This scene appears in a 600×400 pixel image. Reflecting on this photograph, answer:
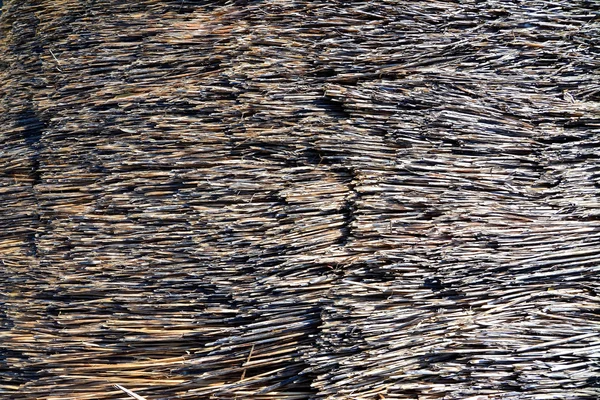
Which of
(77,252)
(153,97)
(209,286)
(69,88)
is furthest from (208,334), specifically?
(69,88)

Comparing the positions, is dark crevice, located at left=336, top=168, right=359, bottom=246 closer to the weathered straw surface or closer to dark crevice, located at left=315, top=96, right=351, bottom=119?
the weathered straw surface

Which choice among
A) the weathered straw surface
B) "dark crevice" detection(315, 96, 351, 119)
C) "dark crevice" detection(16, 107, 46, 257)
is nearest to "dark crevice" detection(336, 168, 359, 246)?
the weathered straw surface

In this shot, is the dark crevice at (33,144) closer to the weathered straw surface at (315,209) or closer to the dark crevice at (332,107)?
the weathered straw surface at (315,209)

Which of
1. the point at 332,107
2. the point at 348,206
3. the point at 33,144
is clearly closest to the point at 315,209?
the point at 348,206

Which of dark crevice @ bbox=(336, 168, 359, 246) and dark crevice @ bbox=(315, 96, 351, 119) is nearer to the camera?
dark crevice @ bbox=(336, 168, 359, 246)

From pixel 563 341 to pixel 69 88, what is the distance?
2.33m

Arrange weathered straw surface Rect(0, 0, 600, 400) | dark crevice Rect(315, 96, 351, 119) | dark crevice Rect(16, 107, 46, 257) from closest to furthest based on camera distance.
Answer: weathered straw surface Rect(0, 0, 600, 400) → dark crevice Rect(315, 96, 351, 119) → dark crevice Rect(16, 107, 46, 257)

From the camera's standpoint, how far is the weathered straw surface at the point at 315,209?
2061 millimetres

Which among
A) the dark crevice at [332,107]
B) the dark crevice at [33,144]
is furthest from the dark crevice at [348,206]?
the dark crevice at [33,144]

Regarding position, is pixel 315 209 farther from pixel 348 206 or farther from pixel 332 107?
pixel 332 107

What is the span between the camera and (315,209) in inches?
86.4

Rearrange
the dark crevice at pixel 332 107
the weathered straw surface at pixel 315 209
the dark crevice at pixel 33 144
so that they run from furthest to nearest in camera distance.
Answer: the dark crevice at pixel 33 144 → the dark crevice at pixel 332 107 → the weathered straw surface at pixel 315 209

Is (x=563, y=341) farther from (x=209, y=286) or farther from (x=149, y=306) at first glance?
(x=149, y=306)

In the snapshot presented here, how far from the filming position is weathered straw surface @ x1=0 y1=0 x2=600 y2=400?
2061mm
